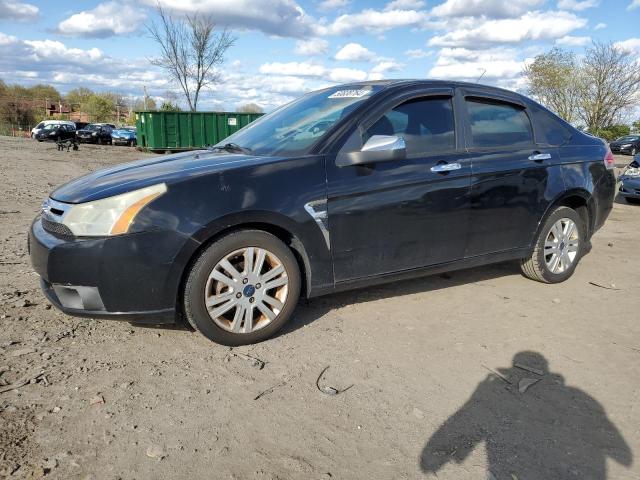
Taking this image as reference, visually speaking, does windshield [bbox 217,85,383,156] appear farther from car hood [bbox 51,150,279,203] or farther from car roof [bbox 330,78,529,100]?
car hood [bbox 51,150,279,203]

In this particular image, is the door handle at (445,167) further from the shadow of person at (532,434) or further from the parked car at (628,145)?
the parked car at (628,145)

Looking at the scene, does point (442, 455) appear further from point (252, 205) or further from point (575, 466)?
point (252, 205)

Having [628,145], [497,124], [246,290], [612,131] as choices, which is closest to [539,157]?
[497,124]

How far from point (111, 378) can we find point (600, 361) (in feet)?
9.98

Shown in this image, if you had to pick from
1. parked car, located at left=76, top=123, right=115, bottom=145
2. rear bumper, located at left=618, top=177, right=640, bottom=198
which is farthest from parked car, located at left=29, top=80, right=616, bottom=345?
parked car, located at left=76, top=123, right=115, bottom=145

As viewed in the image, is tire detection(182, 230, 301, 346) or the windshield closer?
tire detection(182, 230, 301, 346)

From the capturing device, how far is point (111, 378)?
2975 millimetres

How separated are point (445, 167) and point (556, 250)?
1.66 meters

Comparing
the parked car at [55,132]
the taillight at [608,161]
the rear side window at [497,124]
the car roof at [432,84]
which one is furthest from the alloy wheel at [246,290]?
the parked car at [55,132]

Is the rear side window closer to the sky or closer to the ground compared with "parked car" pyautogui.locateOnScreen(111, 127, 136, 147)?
closer to the ground

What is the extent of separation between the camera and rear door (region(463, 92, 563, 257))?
416 cm

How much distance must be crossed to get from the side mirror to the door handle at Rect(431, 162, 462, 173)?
18.0 inches

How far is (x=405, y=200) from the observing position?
12.3 ft

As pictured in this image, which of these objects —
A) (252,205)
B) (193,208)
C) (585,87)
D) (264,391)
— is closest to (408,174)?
(252,205)
